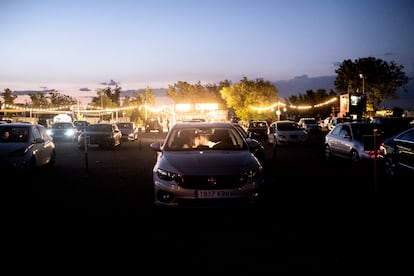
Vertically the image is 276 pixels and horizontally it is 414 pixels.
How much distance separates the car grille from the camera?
6.36 meters

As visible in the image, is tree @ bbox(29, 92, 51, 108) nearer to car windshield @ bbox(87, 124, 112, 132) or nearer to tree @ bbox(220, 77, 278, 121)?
tree @ bbox(220, 77, 278, 121)

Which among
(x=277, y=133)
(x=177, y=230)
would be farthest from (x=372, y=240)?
(x=277, y=133)

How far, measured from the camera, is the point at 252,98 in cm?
7844

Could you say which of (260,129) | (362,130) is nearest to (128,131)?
(260,129)

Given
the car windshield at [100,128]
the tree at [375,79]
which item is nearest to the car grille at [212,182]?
the car windshield at [100,128]

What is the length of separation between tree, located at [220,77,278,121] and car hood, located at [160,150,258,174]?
6936 centimetres

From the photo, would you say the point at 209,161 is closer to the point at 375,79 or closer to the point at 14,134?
the point at 14,134

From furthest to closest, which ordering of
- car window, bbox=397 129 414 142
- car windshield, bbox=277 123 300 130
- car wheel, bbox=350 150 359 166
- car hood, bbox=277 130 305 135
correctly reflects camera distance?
car windshield, bbox=277 123 300 130
car hood, bbox=277 130 305 135
car wheel, bbox=350 150 359 166
car window, bbox=397 129 414 142

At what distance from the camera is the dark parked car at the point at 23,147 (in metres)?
11.2

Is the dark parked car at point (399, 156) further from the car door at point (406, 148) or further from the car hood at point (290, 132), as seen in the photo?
the car hood at point (290, 132)

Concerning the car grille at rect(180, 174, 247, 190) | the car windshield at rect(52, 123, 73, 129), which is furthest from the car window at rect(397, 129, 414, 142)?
the car windshield at rect(52, 123, 73, 129)

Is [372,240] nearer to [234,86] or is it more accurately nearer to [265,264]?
[265,264]

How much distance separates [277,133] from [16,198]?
18293 mm

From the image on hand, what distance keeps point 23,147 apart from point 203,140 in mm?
6193
